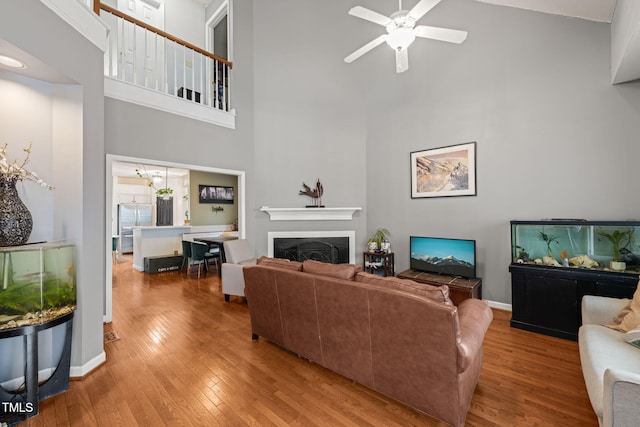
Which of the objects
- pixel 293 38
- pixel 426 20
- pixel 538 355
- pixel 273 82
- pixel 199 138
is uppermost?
pixel 293 38

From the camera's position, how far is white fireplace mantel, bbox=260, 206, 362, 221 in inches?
200

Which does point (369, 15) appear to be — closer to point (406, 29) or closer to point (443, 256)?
point (406, 29)

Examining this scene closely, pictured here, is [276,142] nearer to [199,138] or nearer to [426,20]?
[199,138]

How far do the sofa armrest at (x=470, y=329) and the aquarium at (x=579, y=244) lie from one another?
65.6 inches

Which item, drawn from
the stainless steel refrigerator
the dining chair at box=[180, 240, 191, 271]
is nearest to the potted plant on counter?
the dining chair at box=[180, 240, 191, 271]

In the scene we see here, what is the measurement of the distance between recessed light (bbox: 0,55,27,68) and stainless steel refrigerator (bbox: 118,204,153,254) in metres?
8.00

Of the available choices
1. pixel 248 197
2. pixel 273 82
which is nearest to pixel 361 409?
pixel 248 197

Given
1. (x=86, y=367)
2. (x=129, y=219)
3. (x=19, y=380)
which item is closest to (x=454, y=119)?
(x=86, y=367)

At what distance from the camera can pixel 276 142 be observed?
5.16 m

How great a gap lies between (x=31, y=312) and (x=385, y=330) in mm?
2414

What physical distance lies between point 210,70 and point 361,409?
5299 millimetres

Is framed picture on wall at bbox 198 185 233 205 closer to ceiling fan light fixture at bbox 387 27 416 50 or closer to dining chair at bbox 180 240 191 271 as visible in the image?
dining chair at bbox 180 240 191 271

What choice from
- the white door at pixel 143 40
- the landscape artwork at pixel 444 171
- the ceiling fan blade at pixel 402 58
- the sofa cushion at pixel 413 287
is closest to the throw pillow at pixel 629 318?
the sofa cushion at pixel 413 287

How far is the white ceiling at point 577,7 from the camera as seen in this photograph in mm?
2729
